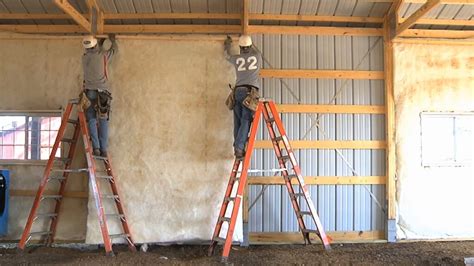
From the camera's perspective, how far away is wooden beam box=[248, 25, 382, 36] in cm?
710

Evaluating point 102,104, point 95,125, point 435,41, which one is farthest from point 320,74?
point 95,125

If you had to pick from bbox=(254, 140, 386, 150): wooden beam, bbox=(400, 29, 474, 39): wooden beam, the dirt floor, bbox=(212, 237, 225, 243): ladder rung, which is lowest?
the dirt floor

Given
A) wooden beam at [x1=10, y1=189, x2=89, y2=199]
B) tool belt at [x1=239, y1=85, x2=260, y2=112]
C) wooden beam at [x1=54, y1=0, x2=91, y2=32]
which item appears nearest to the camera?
wooden beam at [x1=54, y1=0, x2=91, y2=32]

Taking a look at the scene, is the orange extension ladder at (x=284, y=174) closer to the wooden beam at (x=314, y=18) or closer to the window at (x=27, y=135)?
the wooden beam at (x=314, y=18)

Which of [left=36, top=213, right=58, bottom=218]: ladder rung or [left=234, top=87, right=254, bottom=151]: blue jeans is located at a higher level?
[left=234, top=87, right=254, bottom=151]: blue jeans

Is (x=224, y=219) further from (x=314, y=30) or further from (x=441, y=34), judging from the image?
(x=441, y=34)

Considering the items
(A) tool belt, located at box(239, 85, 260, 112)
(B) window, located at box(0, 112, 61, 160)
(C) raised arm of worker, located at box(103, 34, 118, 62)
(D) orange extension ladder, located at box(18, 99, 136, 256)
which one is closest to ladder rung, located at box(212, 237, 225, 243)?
(D) orange extension ladder, located at box(18, 99, 136, 256)

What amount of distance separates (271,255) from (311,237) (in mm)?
1279

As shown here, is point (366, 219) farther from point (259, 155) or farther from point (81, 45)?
point (81, 45)

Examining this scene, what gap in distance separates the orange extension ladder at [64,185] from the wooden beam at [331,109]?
2728mm

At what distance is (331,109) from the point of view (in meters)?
7.16

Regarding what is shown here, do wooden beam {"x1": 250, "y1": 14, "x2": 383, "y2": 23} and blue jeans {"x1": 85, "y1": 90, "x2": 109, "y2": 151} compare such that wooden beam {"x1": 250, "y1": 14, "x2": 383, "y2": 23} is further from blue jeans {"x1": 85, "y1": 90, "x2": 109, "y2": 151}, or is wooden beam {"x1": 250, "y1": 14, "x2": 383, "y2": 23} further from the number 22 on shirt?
blue jeans {"x1": 85, "y1": 90, "x2": 109, "y2": 151}

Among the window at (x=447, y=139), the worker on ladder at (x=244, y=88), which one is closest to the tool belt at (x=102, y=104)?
the worker on ladder at (x=244, y=88)

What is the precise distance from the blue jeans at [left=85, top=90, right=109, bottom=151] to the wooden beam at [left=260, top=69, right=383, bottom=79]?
8.03 ft
